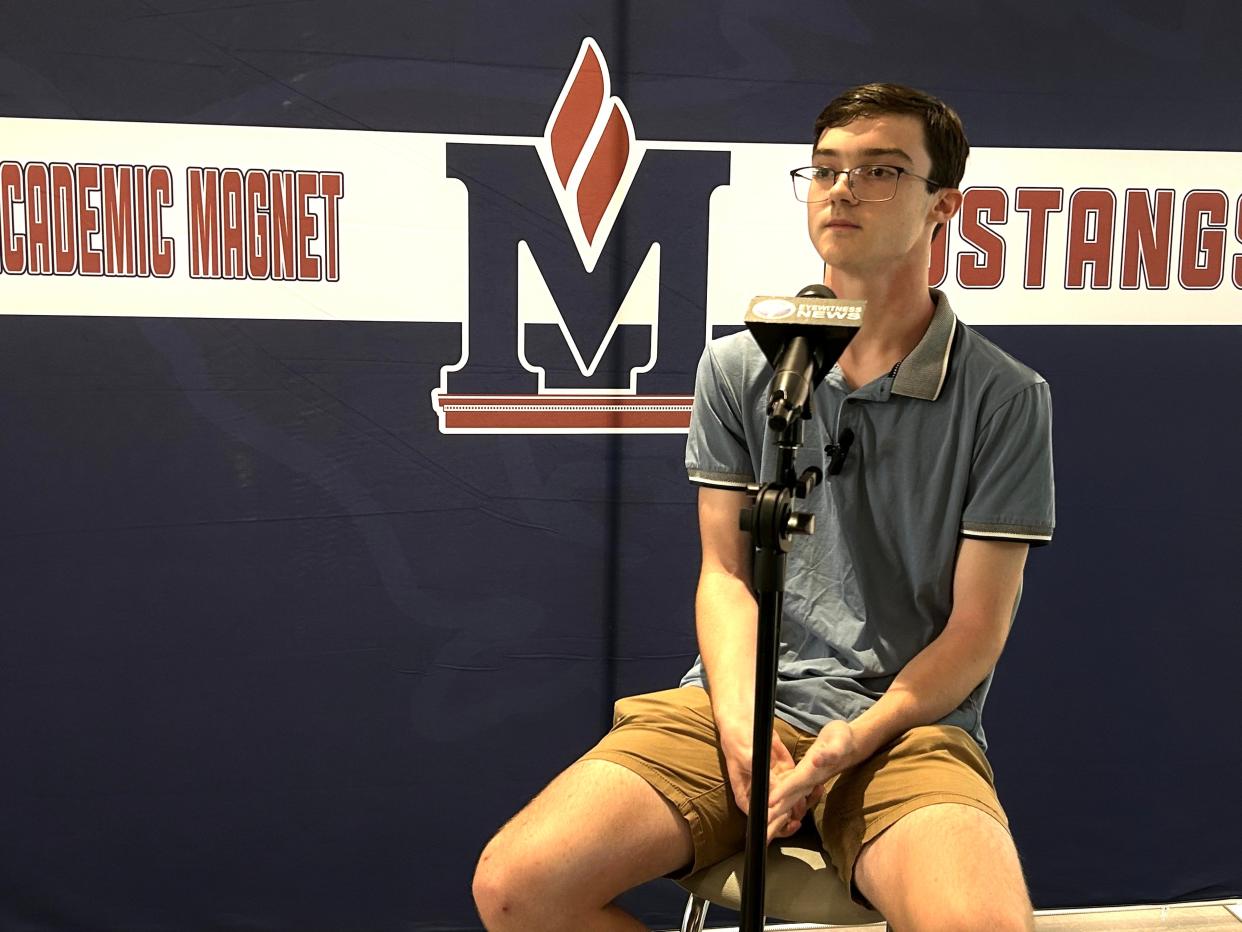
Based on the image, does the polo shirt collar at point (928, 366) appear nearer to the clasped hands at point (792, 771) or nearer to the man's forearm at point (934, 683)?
the man's forearm at point (934, 683)

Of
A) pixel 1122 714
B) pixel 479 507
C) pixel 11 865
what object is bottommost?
pixel 11 865

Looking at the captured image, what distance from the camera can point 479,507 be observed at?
234 centimetres

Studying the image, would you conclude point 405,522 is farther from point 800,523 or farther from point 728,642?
point 800,523

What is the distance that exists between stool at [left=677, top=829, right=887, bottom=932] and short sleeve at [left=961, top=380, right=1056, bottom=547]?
17.1 inches

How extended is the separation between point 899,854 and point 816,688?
11.2 inches

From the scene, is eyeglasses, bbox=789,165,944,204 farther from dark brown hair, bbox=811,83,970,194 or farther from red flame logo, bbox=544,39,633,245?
red flame logo, bbox=544,39,633,245

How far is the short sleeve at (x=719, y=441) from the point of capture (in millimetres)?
1750

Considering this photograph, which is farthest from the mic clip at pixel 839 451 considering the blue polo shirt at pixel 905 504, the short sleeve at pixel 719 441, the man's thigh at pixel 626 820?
the man's thigh at pixel 626 820

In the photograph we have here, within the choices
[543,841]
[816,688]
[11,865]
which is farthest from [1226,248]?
[11,865]

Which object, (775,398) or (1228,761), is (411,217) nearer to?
(775,398)

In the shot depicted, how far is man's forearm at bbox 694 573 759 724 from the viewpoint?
1610mm

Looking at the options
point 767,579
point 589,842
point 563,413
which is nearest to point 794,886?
point 589,842

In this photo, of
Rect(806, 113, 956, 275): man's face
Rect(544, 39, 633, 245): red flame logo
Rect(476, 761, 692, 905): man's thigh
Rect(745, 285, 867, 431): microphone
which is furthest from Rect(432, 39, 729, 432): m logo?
Rect(745, 285, 867, 431): microphone

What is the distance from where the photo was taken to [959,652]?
5.25ft
